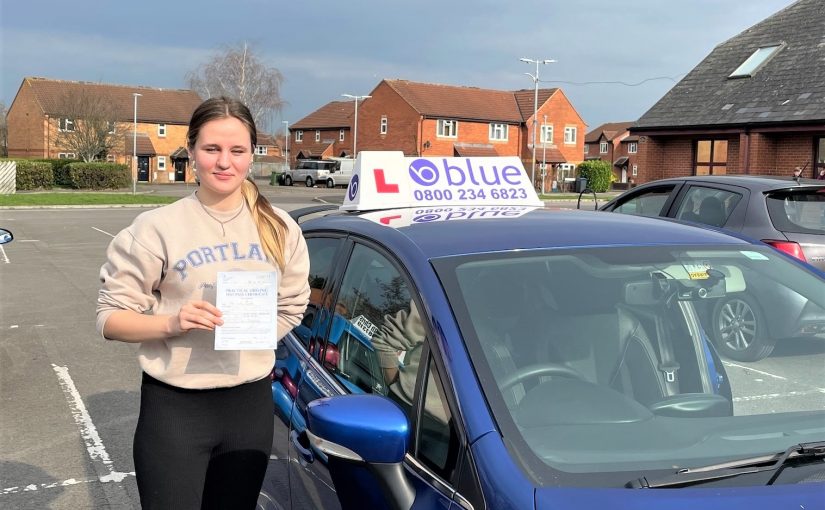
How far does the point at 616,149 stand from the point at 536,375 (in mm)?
106023

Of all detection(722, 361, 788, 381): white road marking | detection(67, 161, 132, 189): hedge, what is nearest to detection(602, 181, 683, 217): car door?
detection(722, 361, 788, 381): white road marking

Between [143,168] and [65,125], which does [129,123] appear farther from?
[65,125]

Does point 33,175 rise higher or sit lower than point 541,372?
higher

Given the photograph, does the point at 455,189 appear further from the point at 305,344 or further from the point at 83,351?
the point at 83,351

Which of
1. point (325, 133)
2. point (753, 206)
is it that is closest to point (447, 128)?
point (325, 133)

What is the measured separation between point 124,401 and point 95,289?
565 cm

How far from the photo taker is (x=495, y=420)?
75.6 inches

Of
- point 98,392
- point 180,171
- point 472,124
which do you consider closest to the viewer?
point 98,392

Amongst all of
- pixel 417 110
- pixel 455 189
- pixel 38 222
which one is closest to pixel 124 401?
pixel 455 189

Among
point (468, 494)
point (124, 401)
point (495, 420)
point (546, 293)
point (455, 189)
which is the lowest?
point (124, 401)

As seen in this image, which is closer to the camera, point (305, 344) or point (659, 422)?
point (659, 422)

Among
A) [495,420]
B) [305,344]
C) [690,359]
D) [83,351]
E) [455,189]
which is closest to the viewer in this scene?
[495,420]

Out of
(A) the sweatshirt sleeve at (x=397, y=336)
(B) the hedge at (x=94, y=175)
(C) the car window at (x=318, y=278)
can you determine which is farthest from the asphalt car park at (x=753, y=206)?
(B) the hedge at (x=94, y=175)

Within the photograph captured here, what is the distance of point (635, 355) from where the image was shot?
8.43ft
